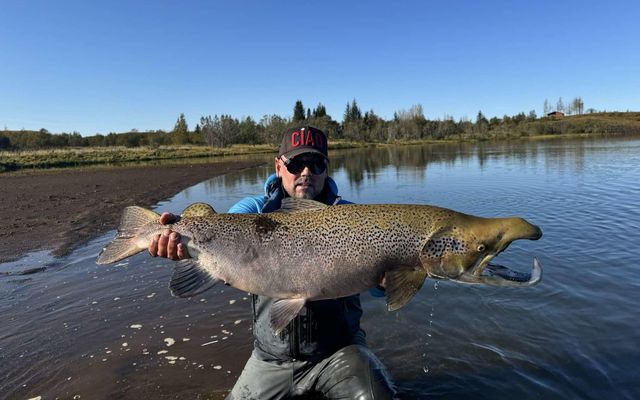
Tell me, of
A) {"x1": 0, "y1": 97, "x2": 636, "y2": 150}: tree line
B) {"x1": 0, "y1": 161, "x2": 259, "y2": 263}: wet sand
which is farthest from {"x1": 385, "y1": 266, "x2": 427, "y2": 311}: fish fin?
{"x1": 0, "y1": 97, "x2": 636, "y2": 150}: tree line

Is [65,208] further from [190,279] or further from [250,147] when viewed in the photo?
[250,147]

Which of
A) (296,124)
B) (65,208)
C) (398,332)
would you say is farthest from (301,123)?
(398,332)

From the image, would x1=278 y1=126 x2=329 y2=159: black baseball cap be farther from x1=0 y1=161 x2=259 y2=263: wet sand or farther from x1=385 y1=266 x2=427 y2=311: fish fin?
x1=0 y1=161 x2=259 y2=263: wet sand

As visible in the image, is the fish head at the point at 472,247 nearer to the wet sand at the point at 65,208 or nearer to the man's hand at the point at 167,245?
the man's hand at the point at 167,245

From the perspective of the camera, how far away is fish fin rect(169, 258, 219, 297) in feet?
12.2

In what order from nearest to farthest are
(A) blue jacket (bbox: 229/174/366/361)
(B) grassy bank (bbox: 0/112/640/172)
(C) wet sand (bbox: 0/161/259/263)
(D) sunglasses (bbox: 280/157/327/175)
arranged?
(A) blue jacket (bbox: 229/174/366/361) → (D) sunglasses (bbox: 280/157/327/175) → (C) wet sand (bbox: 0/161/259/263) → (B) grassy bank (bbox: 0/112/640/172)

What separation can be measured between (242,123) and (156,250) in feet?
350

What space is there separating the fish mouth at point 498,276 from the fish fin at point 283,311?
4.37 ft

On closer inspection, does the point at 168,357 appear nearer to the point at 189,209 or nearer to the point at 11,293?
the point at 189,209

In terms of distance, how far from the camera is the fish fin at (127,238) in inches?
150

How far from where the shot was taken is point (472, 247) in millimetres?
3373

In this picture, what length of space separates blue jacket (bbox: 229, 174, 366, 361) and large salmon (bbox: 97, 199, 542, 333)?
0.65 m

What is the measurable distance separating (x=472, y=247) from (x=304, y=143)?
2.17 metres

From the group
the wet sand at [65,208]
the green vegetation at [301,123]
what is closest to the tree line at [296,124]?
the green vegetation at [301,123]
